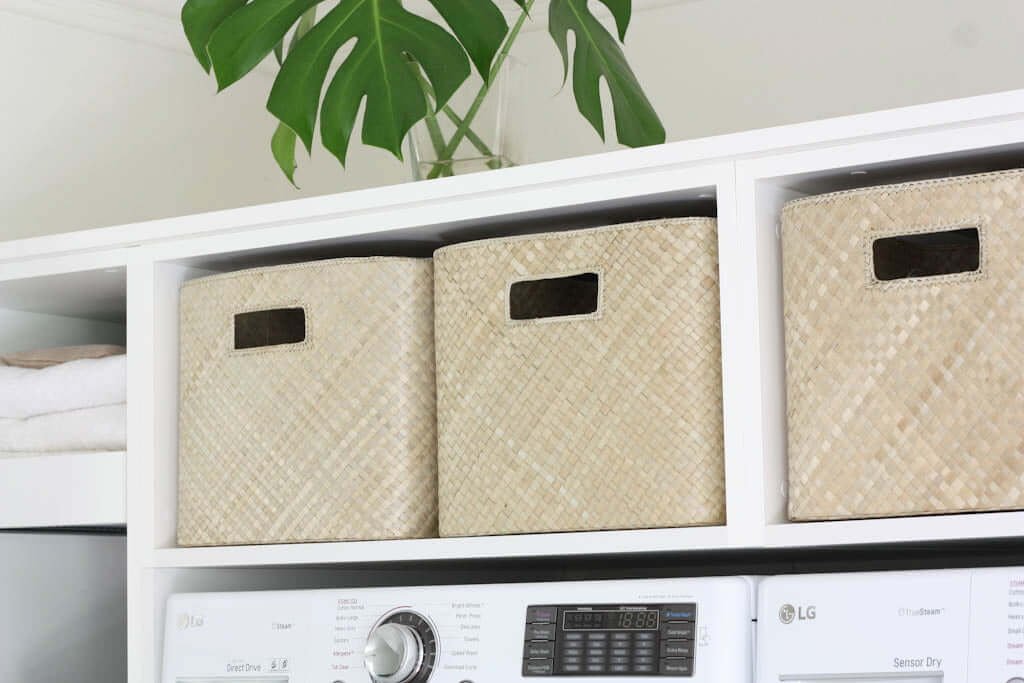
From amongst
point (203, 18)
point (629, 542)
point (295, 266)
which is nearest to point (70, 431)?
point (295, 266)

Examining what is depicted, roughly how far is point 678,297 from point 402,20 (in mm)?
473

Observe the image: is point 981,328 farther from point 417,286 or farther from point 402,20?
point 402,20

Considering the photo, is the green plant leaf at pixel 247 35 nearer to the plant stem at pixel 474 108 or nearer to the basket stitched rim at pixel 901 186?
the plant stem at pixel 474 108

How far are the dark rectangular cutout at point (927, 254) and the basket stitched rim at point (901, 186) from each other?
0.27 ft

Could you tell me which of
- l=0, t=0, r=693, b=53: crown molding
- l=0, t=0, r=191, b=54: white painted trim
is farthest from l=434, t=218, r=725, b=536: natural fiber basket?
l=0, t=0, r=191, b=54: white painted trim

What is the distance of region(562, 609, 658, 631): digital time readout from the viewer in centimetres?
136

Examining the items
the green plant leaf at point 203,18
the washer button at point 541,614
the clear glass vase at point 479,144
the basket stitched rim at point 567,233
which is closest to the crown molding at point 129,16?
the clear glass vase at point 479,144

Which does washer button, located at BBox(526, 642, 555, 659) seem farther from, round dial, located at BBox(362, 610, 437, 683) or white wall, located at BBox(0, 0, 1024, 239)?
white wall, located at BBox(0, 0, 1024, 239)

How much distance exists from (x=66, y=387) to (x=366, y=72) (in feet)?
1.78

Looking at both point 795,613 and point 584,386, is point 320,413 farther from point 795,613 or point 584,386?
point 795,613

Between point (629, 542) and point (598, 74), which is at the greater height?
point (598, 74)

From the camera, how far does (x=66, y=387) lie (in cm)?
176

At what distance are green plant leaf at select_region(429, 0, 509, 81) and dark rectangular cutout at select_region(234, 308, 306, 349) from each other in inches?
14.6

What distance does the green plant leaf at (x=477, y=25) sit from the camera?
1.63 metres
